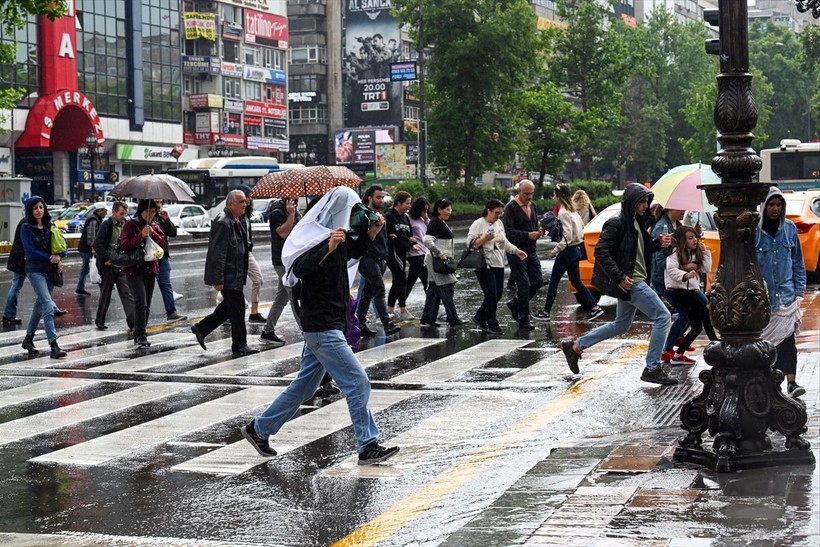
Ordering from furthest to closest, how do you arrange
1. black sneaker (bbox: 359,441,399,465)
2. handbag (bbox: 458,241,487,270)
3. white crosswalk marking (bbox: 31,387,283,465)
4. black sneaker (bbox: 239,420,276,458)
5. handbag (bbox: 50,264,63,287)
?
handbag (bbox: 458,241,487,270) → handbag (bbox: 50,264,63,287) → white crosswalk marking (bbox: 31,387,283,465) → black sneaker (bbox: 239,420,276,458) → black sneaker (bbox: 359,441,399,465)

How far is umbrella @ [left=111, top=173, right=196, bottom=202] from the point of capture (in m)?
15.8

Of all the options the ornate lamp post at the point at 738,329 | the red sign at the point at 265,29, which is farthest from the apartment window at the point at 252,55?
the ornate lamp post at the point at 738,329

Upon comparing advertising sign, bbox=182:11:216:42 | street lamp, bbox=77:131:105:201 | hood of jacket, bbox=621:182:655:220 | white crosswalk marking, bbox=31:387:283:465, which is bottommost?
white crosswalk marking, bbox=31:387:283:465

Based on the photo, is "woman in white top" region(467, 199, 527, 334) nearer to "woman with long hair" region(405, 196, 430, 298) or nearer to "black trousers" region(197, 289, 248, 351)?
"woman with long hair" region(405, 196, 430, 298)

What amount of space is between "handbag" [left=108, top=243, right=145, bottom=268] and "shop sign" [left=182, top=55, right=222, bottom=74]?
2865 inches

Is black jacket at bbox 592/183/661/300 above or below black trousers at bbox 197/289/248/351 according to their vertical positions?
above

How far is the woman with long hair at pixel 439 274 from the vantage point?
15984 mm

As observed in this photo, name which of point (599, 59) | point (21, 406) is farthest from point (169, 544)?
point (599, 59)

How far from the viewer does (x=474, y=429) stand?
924cm

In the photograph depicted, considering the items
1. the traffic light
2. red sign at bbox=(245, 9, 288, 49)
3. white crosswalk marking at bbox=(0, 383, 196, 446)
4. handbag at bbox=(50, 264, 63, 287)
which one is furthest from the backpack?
red sign at bbox=(245, 9, 288, 49)

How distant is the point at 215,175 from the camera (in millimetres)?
57219

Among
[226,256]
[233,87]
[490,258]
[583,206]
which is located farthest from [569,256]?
[233,87]

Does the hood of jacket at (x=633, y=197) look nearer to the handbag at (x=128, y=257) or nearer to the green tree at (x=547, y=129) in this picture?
the handbag at (x=128, y=257)

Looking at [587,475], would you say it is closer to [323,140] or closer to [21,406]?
[21,406]
